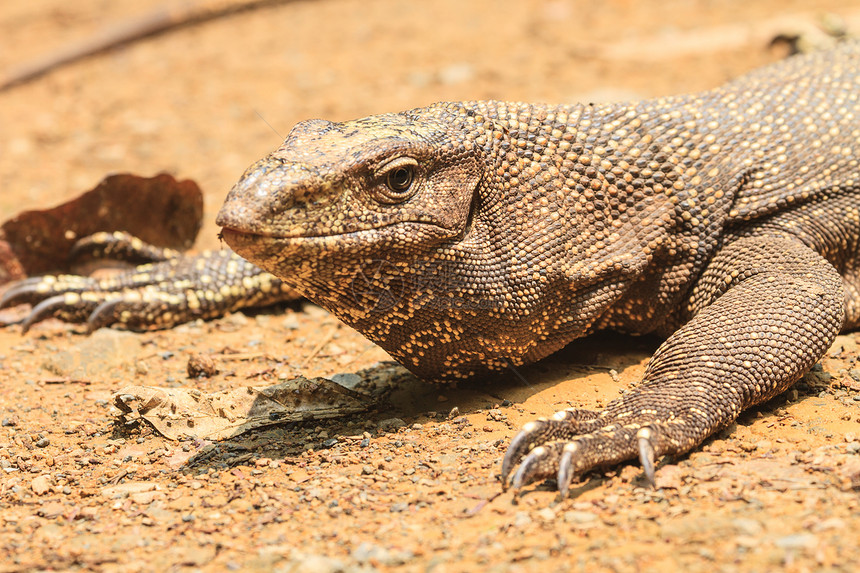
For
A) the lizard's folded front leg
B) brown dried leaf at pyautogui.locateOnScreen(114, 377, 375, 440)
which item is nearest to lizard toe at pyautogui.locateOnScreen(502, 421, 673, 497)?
brown dried leaf at pyautogui.locateOnScreen(114, 377, 375, 440)

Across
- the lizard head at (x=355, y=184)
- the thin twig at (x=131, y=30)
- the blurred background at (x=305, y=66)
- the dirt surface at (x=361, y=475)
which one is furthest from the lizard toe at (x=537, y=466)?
the thin twig at (x=131, y=30)

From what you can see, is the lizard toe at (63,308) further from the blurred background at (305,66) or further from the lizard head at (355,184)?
the lizard head at (355,184)

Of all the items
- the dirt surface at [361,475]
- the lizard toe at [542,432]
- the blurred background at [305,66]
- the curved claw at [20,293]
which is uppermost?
the blurred background at [305,66]

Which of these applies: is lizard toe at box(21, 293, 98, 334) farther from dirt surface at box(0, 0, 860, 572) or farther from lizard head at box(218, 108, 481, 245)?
lizard head at box(218, 108, 481, 245)

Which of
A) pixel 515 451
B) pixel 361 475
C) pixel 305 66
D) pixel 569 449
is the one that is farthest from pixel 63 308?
pixel 305 66

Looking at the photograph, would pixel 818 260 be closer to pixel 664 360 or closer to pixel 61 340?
pixel 664 360

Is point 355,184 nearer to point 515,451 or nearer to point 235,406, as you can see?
point 515,451
